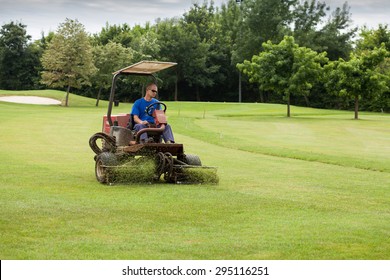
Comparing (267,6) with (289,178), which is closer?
(289,178)

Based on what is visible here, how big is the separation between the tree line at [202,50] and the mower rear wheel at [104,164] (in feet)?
183

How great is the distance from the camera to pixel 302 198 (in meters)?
12.8

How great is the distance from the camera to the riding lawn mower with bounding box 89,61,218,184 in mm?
14297

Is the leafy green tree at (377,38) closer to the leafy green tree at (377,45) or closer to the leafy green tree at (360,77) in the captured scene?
the leafy green tree at (377,45)

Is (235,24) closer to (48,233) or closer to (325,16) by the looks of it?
(325,16)

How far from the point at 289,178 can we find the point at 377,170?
3.66 m

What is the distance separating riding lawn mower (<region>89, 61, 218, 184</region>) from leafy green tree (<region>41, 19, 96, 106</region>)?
55.0 metres

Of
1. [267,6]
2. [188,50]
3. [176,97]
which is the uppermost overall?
[267,6]

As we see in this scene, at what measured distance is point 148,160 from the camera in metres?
14.4

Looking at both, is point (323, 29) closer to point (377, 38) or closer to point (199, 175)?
point (377, 38)

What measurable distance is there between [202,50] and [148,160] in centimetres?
7675

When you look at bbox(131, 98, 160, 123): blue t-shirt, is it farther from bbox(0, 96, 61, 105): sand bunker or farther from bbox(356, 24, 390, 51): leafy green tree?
bbox(356, 24, 390, 51): leafy green tree

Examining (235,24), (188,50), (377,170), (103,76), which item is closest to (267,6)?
(235,24)

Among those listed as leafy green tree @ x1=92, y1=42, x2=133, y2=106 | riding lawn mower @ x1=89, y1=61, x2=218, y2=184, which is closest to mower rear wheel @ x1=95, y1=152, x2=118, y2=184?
riding lawn mower @ x1=89, y1=61, x2=218, y2=184
